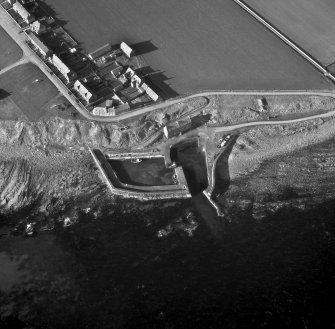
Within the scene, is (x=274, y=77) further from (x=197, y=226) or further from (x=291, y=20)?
(x=197, y=226)

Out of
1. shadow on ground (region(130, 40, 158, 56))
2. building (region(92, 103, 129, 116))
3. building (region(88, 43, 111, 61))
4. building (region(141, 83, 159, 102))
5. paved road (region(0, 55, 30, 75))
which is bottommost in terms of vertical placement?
building (region(141, 83, 159, 102))

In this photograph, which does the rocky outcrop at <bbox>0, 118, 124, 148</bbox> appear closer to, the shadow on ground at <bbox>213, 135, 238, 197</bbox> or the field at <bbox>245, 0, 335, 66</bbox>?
the shadow on ground at <bbox>213, 135, 238, 197</bbox>

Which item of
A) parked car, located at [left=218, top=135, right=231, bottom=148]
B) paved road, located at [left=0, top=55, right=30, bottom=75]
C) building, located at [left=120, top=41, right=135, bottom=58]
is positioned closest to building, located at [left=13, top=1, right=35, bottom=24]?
paved road, located at [left=0, top=55, right=30, bottom=75]

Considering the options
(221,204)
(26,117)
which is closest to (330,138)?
(221,204)

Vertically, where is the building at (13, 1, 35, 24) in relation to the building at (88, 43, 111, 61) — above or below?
above

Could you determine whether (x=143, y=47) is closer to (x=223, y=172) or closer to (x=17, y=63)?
(x=17, y=63)

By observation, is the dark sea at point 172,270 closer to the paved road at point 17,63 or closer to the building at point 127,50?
the building at point 127,50

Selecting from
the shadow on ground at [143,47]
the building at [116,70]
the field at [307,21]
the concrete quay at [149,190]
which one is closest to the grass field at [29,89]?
the building at [116,70]

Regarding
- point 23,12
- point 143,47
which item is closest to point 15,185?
point 143,47
